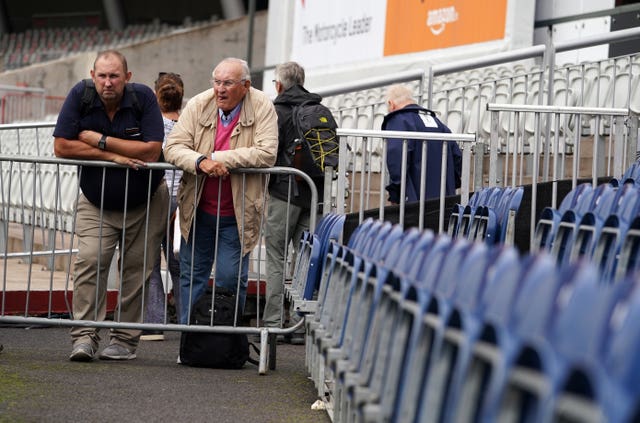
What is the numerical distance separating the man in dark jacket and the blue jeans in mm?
1205

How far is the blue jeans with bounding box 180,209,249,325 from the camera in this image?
6.90 meters

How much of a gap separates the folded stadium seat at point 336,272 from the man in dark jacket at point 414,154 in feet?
8.54

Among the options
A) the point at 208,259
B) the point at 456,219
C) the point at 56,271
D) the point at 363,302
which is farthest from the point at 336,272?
the point at 56,271

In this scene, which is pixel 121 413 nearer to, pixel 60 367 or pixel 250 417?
pixel 250 417

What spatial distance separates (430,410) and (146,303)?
16.3 ft

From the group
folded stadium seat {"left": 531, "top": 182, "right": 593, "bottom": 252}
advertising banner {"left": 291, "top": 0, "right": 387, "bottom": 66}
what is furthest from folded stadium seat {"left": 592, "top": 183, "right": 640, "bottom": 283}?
advertising banner {"left": 291, "top": 0, "right": 387, "bottom": 66}

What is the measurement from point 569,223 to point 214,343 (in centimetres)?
253

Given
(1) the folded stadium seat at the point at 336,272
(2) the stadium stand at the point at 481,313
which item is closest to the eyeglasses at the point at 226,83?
(2) the stadium stand at the point at 481,313

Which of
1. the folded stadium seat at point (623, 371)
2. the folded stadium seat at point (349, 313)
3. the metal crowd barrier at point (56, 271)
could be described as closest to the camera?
the folded stadium seat at point (623, 371)

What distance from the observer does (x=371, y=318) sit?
142 inches

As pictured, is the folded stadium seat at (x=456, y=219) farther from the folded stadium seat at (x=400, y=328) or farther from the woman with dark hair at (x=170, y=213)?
the folded stadium seat at (x=400, y=328)

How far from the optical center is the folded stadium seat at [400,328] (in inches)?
113

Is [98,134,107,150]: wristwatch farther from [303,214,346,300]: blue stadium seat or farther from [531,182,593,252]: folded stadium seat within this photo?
[531,182,593,252]: folded stadium seat

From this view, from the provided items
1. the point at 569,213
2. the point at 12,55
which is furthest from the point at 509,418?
the point at 12,55
